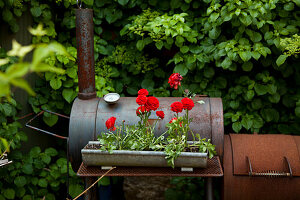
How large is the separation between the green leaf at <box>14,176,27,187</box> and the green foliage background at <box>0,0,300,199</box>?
68cm

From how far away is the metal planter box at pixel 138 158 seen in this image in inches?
92.4

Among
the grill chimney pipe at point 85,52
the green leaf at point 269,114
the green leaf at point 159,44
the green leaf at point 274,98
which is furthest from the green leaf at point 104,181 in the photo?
the green leaf at point 274,98

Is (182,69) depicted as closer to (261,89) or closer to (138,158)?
(261,89)

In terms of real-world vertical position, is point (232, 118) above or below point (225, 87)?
below

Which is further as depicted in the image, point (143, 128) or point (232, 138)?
point (232, 138)

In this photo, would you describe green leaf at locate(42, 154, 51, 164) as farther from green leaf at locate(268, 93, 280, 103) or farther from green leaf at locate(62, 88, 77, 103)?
green leaf at locate(268, 93, 280, 103)

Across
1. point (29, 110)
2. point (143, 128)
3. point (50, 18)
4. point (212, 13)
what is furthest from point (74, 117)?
point (212, 13)

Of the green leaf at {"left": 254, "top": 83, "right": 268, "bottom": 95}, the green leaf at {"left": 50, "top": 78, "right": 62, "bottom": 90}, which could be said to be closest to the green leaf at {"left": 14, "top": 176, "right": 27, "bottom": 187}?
the green leaf at {"left": 50, "top": 78, "right": 62, "bottom": 90}

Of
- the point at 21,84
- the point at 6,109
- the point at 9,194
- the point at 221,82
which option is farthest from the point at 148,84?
the point at 21,84

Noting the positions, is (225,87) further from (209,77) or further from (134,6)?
(134,6)

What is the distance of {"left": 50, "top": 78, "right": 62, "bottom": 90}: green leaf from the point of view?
145 inches

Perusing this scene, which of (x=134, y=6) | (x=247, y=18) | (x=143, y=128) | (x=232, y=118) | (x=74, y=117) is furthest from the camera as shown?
(x=134, y=6)

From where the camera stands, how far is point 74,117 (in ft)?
9.69

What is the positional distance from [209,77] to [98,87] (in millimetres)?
1228
